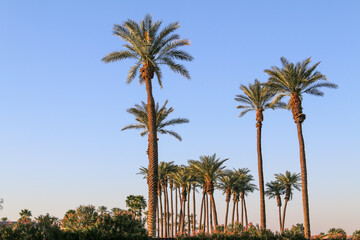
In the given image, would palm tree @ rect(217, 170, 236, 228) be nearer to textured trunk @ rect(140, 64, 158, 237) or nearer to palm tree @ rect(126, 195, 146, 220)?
palm tree @ rect(126, 195, 146, 220)

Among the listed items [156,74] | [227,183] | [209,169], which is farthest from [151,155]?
[227,183]

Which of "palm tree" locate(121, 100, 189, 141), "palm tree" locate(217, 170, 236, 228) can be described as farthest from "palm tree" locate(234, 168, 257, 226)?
"palm tree" locate(121, 100, 189, 141)

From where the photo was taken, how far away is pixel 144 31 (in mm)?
37156

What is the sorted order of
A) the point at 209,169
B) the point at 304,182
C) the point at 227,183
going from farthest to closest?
the point at 227,183 → the point at 209,169 → the point at 304,182

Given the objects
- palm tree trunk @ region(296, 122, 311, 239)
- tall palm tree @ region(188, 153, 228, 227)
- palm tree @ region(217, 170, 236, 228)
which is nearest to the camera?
palm tree trunk @ region(296, 122, 311, 239)

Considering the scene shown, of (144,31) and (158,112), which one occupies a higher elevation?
(144,31)

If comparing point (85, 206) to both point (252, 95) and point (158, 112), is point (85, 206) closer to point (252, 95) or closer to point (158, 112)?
point (158, 112)

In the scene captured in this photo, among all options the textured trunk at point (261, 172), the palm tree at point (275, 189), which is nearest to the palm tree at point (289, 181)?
the palm tree at point (275, 189)

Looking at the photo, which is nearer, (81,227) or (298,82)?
(81,227)

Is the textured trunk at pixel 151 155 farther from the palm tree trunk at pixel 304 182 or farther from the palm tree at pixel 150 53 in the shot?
the palm tree trunk at pixel 304 182

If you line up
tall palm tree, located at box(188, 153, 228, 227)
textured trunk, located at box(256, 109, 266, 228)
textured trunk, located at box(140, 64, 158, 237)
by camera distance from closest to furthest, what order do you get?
textured trunk, located at box(140, 64, 158, 237)
textured trunk, located at box(256, 109, 266, 228)
tall palm tree, located at box(188, 153, 228, 227)

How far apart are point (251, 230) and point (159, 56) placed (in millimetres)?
16900

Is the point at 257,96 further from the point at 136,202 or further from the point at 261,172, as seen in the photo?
the point at 136,202

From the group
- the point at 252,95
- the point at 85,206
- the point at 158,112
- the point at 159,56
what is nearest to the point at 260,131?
the point at 252,95
